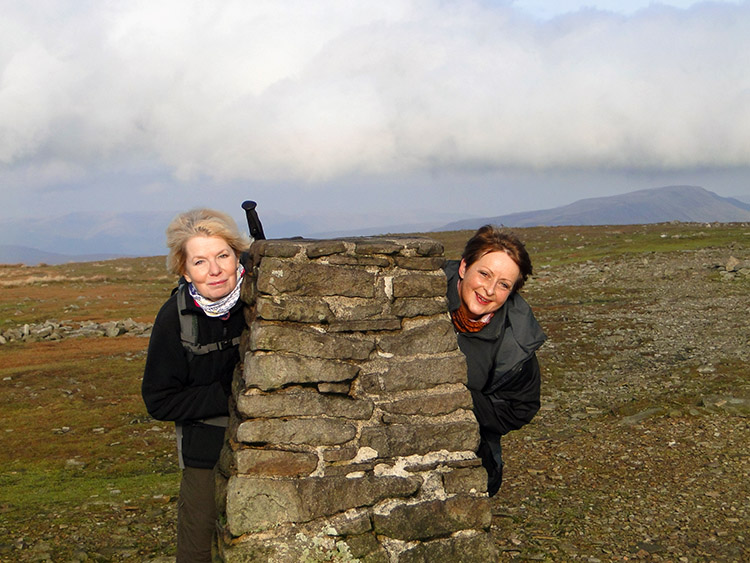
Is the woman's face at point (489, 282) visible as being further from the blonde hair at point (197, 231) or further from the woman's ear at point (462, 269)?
the blonde hair at point (197, 231)

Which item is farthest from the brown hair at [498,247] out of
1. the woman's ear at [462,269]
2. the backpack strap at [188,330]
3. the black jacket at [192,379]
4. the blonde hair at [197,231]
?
the backpack strap at [188,330]

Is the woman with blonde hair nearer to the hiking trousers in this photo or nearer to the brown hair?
the hiking trousers

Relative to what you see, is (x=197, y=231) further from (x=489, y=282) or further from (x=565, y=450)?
(x=565, y=450)

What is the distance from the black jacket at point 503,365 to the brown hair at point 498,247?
179mm

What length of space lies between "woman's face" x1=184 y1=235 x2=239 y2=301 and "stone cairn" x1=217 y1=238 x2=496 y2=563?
209mm

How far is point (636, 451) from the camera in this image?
9055mm

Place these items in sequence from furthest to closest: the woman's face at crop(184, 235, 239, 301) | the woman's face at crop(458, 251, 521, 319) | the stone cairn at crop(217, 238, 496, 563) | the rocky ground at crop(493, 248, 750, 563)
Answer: the rocky ground at crop(493, 248, 750, 563)
the woman's face at crop(458, 251, 521, 319)
the woman's face at crop(184, 235, 239, 301)
the stone cairn at crop(217, 238, 496, 563)

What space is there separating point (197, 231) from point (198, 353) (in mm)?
846

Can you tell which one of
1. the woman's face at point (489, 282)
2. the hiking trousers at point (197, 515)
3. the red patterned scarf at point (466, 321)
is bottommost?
the hiking trousers at point (197, 515)

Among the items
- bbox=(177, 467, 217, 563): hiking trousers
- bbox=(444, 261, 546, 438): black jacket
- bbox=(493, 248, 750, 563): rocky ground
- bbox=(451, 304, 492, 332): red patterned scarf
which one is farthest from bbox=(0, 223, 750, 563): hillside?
bbox=(451, 304, 492, 332): red patterned scarf

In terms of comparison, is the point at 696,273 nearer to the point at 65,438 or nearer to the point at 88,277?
the point at 65,438

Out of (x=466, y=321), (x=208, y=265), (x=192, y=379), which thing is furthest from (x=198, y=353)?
(x=466, y=321)

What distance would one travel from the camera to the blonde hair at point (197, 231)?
171 inches

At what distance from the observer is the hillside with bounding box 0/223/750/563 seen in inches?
271
